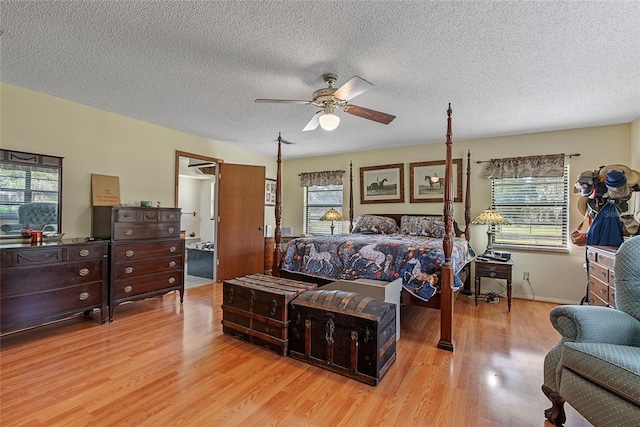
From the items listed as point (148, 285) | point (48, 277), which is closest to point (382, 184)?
point (148, 285)

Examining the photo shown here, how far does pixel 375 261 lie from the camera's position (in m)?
2.92

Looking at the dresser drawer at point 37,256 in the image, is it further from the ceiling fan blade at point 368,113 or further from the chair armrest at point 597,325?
the chair armrest at point 597,325

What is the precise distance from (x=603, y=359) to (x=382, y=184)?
416 centimetres

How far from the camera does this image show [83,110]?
3.38m

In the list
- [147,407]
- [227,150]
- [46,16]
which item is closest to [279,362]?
[147,407]

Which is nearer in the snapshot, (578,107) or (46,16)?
(46,16)

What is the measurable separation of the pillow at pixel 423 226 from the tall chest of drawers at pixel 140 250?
3237 millimetres

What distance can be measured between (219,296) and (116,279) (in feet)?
4.32

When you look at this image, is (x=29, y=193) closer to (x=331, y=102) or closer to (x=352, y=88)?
(x=331, y=102)

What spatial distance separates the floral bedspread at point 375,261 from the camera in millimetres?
2713

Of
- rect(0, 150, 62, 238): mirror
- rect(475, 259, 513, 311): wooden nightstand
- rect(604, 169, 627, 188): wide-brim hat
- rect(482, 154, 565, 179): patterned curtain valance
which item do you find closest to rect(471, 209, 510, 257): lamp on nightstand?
rect(475, 259, 513, 311): wooden nightstand

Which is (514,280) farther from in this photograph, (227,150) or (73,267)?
(73,267)

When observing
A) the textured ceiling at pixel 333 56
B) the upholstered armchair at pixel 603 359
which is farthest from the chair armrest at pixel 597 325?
the textured ceiling at pixel 333 56

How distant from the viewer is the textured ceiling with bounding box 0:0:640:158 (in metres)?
1.77
